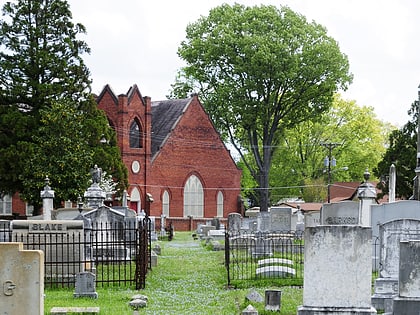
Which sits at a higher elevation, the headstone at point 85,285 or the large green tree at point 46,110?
the large green tree at point 46,110

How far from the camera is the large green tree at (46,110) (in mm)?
39812

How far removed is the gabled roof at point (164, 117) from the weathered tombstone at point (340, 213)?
115 ft

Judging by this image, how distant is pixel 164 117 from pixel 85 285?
48.8 metres

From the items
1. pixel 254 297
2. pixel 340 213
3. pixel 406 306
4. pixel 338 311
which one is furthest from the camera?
pixel 340 213

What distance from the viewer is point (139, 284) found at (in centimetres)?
1931

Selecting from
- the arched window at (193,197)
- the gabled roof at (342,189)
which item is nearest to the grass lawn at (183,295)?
the arched window at (193,197)

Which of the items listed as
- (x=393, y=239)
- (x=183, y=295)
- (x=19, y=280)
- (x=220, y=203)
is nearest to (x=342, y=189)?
(x=220, y=203)

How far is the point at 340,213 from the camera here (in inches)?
1105

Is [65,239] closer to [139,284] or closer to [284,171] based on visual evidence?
[139,284]

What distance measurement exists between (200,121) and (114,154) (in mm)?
19842

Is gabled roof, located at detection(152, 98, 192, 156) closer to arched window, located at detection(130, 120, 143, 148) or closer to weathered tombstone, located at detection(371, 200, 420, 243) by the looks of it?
arched window, located at detection(130, 120, 143, 148)

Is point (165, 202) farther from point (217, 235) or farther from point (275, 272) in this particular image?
point (275, 272)

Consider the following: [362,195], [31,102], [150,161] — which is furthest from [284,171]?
[362,195]

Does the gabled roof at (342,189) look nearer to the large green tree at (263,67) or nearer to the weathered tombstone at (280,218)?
the large green tree at (263,67)
